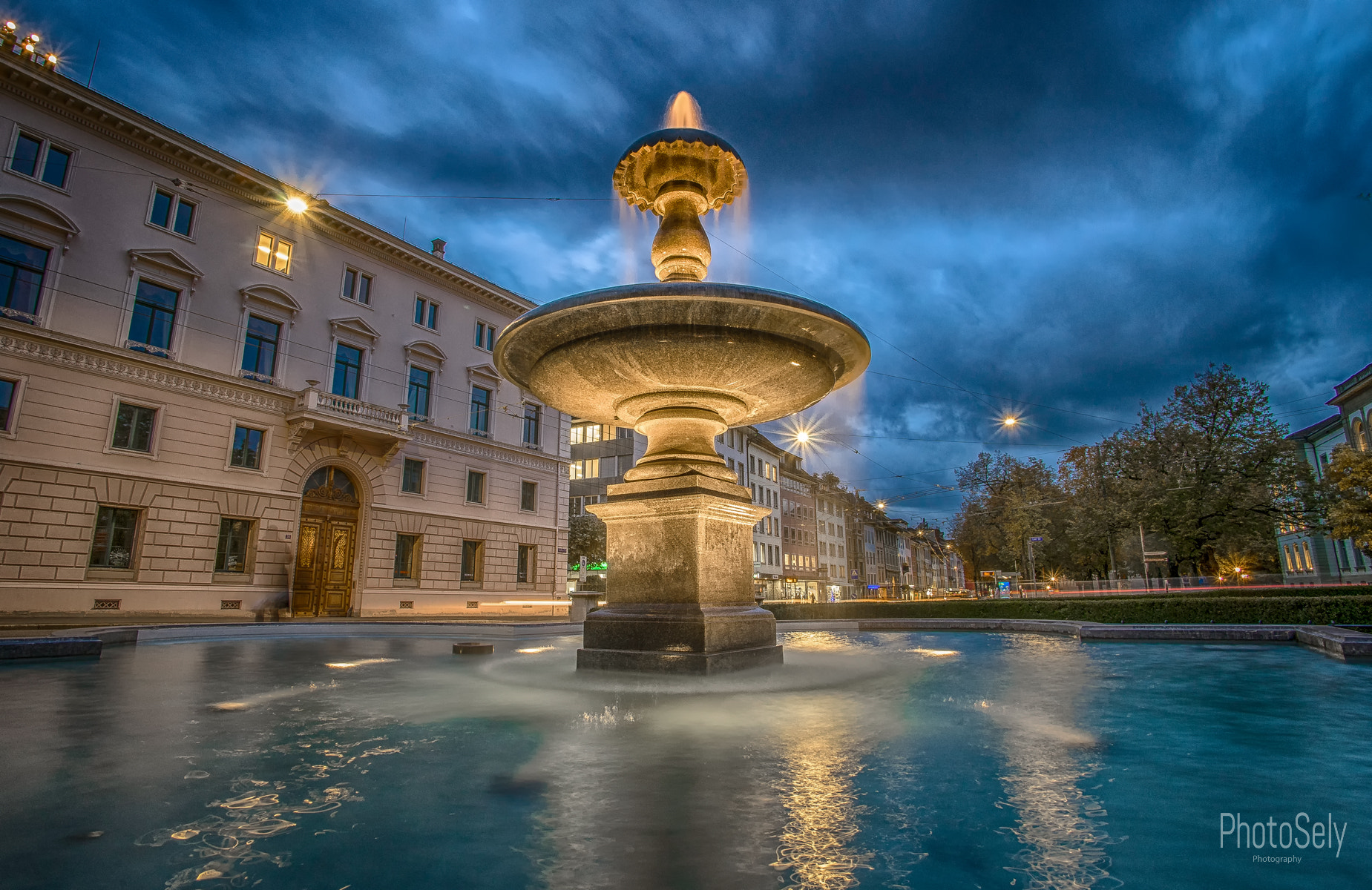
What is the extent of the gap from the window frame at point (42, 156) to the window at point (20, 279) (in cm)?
193

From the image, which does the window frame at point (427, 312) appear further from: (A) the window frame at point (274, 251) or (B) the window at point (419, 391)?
(A) the window frame at point (274, 251)

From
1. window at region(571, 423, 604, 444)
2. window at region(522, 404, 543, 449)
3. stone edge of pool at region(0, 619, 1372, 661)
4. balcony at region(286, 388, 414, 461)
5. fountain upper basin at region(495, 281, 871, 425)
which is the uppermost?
window at region(571, 423, 604, 444)

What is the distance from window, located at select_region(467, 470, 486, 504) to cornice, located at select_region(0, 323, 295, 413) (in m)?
8.20

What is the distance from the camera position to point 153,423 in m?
19.8

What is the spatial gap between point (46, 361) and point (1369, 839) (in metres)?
25.8

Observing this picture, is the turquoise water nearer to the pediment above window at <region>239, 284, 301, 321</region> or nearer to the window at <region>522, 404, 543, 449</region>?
the pediment above window at <region>239, 284, 301, 321</region>

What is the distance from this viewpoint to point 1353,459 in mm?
25188

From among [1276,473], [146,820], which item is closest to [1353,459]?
[1276,473]

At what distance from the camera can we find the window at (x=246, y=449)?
70.5 ft

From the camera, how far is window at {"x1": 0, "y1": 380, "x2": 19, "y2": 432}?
17.1 m

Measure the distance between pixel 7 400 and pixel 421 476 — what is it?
12.5 m

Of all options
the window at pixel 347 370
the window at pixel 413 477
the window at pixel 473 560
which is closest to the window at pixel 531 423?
the window at pixel 473 560

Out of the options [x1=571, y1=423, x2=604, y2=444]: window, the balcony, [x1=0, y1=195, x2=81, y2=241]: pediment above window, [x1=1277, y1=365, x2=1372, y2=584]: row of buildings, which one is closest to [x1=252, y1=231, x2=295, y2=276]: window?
the balcony

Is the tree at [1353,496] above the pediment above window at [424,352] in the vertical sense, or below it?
below
